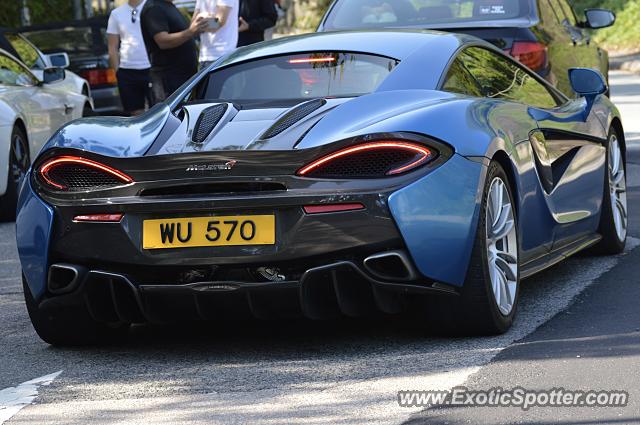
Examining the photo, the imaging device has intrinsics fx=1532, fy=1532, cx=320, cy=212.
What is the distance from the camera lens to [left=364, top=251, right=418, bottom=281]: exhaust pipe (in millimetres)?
5535

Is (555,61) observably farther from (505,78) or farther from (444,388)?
(444,388)

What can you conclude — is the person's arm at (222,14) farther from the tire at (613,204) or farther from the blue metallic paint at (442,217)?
the blue metallic paint at (442,217)

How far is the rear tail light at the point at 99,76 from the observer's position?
1783 centimetres

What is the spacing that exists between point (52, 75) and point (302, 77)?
6648mm

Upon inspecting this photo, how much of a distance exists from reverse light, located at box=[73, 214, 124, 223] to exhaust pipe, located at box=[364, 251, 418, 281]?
3.07 ft

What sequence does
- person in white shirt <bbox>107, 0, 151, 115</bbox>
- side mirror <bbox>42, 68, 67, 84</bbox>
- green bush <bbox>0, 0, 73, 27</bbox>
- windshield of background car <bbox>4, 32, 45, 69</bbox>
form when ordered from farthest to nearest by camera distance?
green bush <bbox>0, 0, 73, 27</bbox>, windshield of background car <bbox>4, 32, 45, 69</bbox>, person in white shirt <bbox>107, 0, 151, 115</bbox>, side mirror <bbox>42, 68, 67, 84</bbox>

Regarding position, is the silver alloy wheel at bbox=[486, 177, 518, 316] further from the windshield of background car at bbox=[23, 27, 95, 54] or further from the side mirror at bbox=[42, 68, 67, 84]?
the windshield of background car at bbox=[23, 27, 95, 54]

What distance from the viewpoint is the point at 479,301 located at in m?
5.75

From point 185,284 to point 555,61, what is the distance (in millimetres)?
5717

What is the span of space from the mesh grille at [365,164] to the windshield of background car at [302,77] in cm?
72

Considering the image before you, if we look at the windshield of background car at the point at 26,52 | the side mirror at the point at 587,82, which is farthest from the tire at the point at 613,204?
the windshield of background car at the point at 26,52

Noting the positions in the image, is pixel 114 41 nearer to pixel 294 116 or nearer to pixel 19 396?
pixel 294 116

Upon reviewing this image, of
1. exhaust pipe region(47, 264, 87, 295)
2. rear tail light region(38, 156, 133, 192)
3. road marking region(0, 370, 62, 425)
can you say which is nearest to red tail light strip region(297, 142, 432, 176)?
rear tail light region(38, 156, 133, 192)

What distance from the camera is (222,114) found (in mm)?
6098
